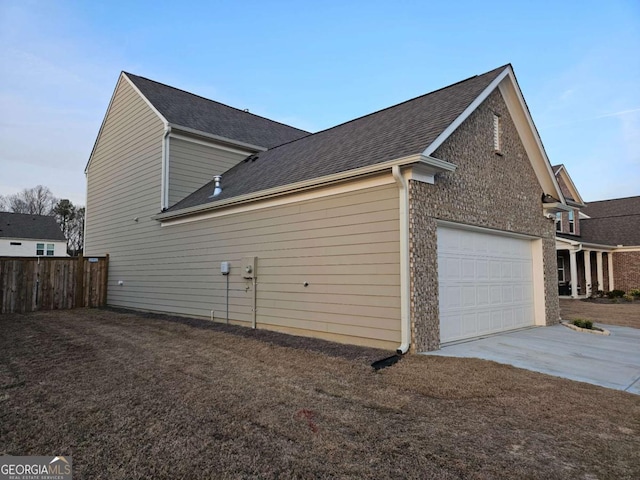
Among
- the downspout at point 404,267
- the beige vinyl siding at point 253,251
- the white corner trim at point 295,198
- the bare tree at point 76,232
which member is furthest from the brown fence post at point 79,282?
the bare tree at point 76,232

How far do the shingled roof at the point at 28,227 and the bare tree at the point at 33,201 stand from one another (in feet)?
68.2

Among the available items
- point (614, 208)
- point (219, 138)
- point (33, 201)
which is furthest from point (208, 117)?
point (33, 201)

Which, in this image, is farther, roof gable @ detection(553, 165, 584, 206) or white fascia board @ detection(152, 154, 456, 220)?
roof gable @ detection(553, 165, 584, 206)

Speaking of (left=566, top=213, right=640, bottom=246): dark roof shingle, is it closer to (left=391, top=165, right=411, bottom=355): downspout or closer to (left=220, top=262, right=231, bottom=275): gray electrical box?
(left=391, top=165, right=411, bottom=355): downspout

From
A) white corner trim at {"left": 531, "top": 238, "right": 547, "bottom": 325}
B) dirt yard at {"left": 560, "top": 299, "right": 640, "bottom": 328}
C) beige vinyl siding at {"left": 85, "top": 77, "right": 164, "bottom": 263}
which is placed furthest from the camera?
beige vinyl siding at {"left": 85, "top": 77, "right": 164, "bottom": 263}

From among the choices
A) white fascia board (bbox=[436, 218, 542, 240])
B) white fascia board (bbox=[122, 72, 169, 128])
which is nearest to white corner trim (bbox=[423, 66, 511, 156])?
white fascia board (bbox=[436, 218, 542, 240])

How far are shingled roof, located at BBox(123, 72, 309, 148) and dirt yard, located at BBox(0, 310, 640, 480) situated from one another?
9434 millimetres

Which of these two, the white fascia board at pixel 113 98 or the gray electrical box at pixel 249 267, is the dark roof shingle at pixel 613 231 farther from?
the white fascia board at pixel 113 98

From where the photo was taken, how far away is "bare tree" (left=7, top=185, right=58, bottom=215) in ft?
164

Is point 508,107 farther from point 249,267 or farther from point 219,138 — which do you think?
point 219,138

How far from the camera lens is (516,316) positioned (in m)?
9.04

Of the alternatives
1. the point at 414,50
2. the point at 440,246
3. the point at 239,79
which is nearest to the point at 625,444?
the point at 440,246

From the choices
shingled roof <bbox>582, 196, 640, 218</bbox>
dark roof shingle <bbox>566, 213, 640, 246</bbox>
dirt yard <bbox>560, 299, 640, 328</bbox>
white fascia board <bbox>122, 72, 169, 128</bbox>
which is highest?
white fascia board <bbox>122, 72, 169, 128</bbox>

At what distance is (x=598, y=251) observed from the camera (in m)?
20.0
